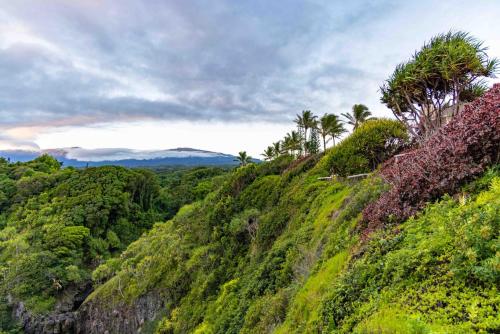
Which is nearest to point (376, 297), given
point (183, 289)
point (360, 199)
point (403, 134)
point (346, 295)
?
point (346, 295)

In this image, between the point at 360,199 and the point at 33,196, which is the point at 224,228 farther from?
the point at 33,196

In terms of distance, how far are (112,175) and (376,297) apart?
72.2 meters

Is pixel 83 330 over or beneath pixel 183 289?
beneath

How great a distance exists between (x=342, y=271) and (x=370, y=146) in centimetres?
1310

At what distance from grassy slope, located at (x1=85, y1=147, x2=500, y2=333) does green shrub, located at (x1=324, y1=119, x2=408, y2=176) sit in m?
1.77

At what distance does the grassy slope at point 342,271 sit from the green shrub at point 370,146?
69.7 inches

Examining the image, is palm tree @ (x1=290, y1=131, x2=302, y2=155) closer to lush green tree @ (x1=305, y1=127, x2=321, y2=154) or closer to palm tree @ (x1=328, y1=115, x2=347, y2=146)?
lush green tree @ (x1=305, y1=127, x2=321, y2=154)

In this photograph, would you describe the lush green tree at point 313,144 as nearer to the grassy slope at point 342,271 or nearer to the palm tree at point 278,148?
the palm tree at point 278,148

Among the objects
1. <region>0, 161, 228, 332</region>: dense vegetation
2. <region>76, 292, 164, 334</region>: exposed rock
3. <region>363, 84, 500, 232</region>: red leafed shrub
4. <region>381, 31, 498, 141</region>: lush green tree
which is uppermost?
<region>381, 31, 498, 141</region>: lush green tree

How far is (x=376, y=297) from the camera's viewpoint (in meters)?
5.07

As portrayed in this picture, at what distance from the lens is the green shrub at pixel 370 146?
18.4 meters

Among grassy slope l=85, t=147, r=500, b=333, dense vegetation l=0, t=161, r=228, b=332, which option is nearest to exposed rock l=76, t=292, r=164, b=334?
grassy slope l=85, t=147, r=500, b=333

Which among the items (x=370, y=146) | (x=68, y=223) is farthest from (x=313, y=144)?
(x=68, y=223)

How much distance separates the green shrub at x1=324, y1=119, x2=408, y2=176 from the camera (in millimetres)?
18391
